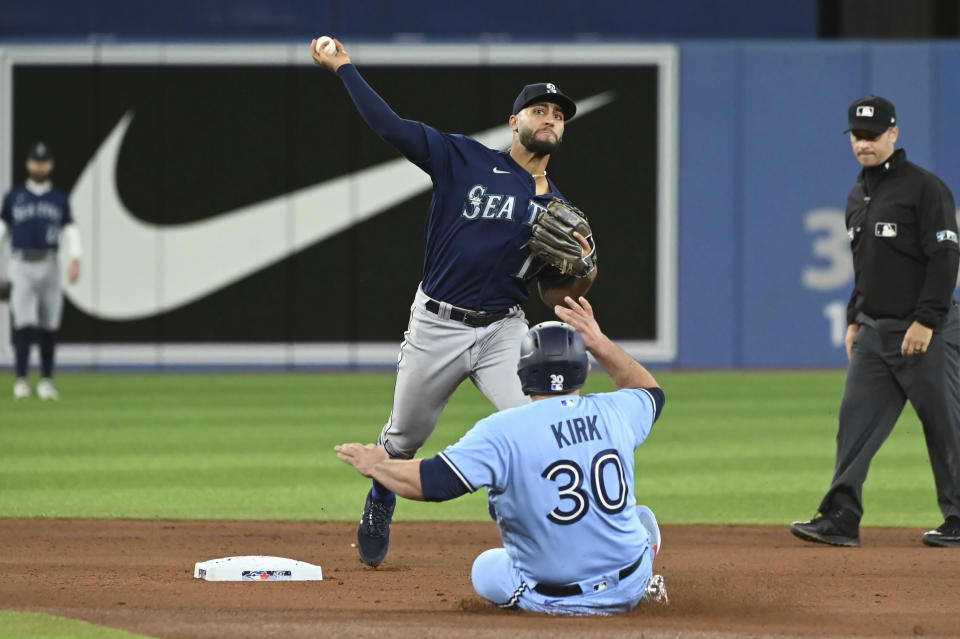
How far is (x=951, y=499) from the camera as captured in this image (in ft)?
25.4

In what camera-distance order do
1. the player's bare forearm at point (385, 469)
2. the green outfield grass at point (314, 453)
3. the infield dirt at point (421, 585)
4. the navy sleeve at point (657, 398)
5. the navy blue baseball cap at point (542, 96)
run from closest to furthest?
the player's bare forearm at point (385, 469) → the infield dirt at point (421, 585) → the navy sleeve at point (657, 398) → the navy blue baseball cap at point (542, 96) → the green outfield grass at point (314, 453)

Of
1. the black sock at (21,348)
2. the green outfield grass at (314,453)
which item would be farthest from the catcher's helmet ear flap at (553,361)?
the black sock at (21,348)

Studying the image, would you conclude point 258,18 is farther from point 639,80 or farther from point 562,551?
point 562,551

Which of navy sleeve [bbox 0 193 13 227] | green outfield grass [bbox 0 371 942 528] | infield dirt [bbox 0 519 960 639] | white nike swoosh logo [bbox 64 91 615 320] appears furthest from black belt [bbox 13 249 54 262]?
infield dirt [bbox 0 519 960 639]

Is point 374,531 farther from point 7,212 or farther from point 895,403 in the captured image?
point 7,212

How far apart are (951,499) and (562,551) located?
10.4 feet

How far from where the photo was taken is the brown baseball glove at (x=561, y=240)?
21.2 feet

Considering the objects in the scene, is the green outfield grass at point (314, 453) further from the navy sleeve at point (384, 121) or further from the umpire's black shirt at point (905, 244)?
the navy sleeve at point (384, 121)

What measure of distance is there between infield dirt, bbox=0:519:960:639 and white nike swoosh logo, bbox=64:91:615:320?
10.2 meters

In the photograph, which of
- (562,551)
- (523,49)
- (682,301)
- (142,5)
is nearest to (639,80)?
(523,49)

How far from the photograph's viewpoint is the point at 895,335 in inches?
305

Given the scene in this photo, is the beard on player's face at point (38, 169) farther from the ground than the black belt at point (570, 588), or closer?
farther from the ground

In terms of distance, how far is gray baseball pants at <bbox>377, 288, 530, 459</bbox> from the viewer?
6.65m

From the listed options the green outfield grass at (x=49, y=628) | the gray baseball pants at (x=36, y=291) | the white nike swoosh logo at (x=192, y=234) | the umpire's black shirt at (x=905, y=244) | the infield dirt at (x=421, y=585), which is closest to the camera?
the green outfield grass at (x=49, y=628)
